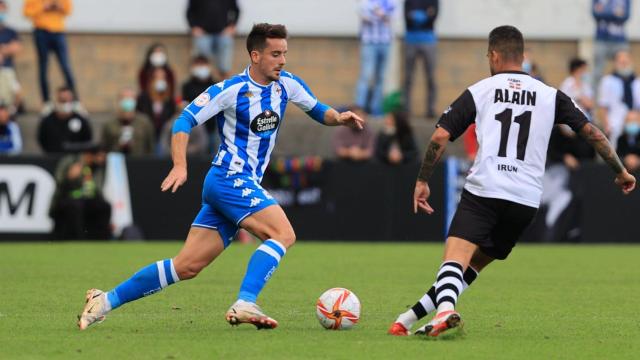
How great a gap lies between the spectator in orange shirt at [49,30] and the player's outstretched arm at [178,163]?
1322 centimetres

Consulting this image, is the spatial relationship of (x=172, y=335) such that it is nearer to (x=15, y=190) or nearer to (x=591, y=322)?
(x=591, y=322)

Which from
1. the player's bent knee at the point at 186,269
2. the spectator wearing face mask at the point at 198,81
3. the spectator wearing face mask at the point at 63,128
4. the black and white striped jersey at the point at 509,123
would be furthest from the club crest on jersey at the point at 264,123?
the spectator wearing face mask at the point at 198,81

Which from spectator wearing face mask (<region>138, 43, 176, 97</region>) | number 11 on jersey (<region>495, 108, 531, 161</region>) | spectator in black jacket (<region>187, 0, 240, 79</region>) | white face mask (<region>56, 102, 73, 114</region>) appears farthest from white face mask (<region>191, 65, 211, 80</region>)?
number 11 on jersey (<region>495, 108, 531, 161</region>)

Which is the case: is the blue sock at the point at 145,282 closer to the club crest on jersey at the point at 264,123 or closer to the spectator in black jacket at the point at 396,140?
the club crest on jersey at the point at 264,123

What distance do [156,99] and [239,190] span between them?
1293cm

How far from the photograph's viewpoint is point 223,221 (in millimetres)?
9375

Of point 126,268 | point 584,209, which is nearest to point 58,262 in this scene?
point 126,268

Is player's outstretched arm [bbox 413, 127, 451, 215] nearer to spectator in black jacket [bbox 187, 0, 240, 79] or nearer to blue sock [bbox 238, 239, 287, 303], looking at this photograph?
blue sock [bbox 238, 239, 287, 303]

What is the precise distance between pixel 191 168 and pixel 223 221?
10954 millimetres

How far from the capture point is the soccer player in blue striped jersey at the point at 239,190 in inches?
361

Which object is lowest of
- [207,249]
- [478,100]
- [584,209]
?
[584,209]

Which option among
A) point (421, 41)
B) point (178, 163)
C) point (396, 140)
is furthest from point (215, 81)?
point (178, 163)

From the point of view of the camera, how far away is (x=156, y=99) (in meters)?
21.9

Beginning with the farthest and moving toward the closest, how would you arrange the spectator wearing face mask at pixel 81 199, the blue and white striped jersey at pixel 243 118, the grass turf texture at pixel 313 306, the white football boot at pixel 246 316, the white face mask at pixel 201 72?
1. the white face mask at pixel 201 72
2. the spectator wearing face mask at pixel 81 199
3. the blue and white striped jersey at pixel 243 118
4. the white football boot at pixel 246 316
5. the grass turf texture at pixel 313 306
